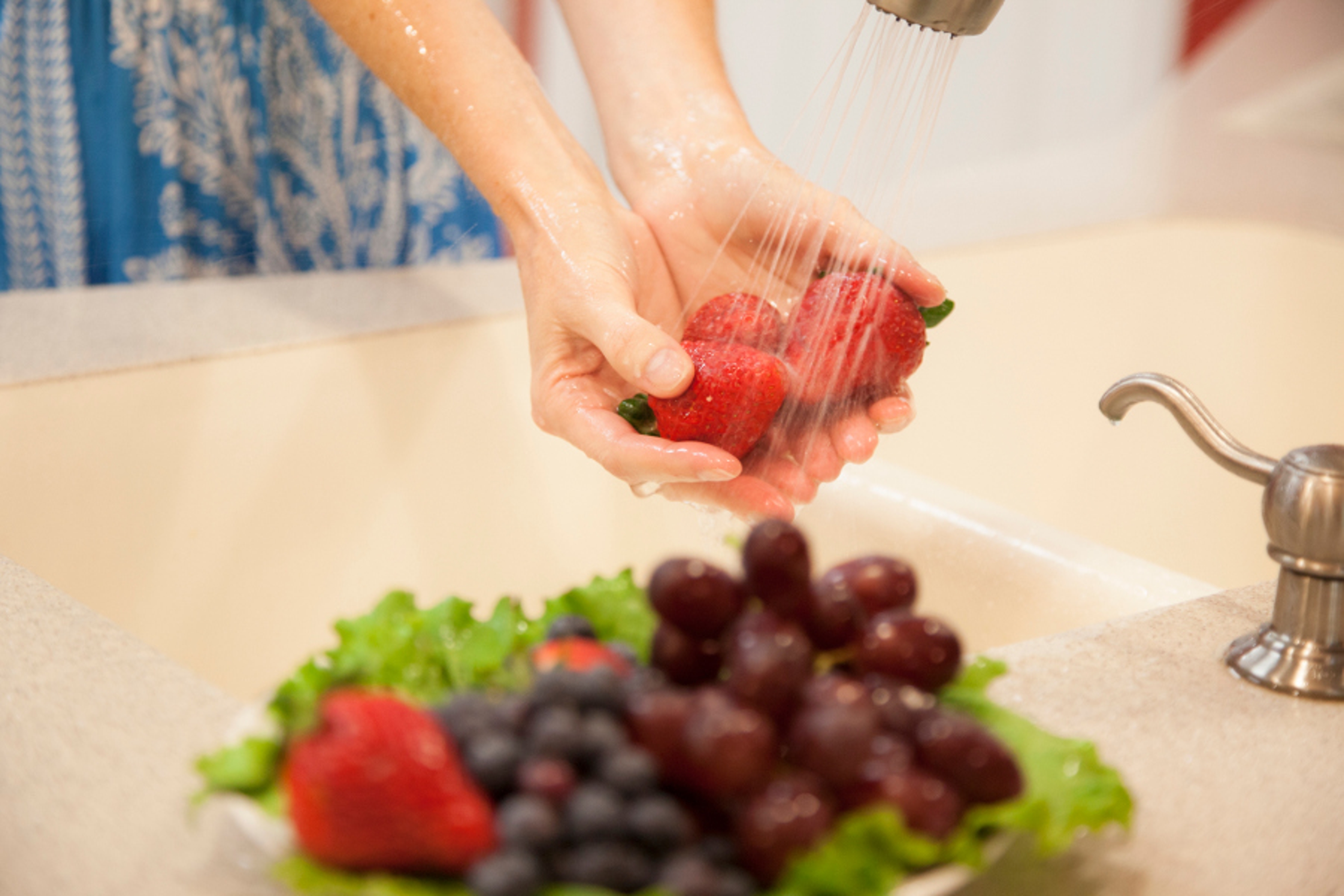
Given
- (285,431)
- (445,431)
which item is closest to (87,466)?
(285,431)

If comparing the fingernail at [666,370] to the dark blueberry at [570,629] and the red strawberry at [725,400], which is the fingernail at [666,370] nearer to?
the red strawberry at [725,400]

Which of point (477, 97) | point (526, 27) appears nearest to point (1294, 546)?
point (477, 97)

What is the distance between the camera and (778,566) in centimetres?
39

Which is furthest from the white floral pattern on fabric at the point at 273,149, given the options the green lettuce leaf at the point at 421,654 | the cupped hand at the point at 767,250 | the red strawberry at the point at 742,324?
the green lettuce leaf at the point at 421,654

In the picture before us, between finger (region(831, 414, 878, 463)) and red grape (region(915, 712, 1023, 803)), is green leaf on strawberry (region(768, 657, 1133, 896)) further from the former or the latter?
finger (region(831, 414, 878, 463))

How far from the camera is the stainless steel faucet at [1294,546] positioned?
1.80 ft

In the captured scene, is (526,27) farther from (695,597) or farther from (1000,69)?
(695,597)

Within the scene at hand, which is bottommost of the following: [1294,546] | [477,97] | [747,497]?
[747,497]

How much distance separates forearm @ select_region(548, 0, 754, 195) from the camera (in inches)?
40.9

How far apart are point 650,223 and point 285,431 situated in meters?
0.34

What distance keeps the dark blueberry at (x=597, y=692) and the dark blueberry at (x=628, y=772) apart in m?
0.02

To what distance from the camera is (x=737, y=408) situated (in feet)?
2.55

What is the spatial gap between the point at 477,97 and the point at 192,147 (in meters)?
0.54

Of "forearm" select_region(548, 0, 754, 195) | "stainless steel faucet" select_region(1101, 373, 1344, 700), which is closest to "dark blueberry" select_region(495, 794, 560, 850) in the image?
→ "stainless steel faucet" select_region(1101, 373, 1344, 700)
